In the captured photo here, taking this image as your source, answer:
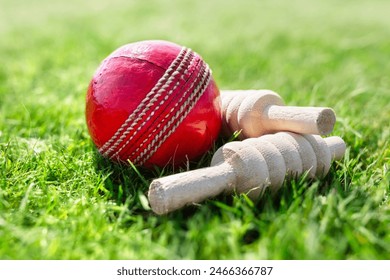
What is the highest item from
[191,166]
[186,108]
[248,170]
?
[186,108]

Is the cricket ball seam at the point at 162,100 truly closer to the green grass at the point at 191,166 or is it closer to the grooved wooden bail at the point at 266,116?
the green grass at the point at 191,166

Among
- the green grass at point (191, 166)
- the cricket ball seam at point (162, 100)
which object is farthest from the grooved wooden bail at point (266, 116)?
the cricket ball seam at point (162, 100)

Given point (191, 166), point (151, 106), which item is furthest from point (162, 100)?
point (191, 166)

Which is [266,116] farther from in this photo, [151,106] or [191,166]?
[151,106]

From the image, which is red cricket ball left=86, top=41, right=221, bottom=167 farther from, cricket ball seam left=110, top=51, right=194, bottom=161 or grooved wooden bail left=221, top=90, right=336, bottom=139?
grooved wooden bail left=221, top=90, right=336, bottom=139

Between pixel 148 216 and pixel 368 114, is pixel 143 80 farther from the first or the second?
pixel 368 114

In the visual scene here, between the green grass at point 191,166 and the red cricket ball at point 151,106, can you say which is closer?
the green grass at point 191,166
